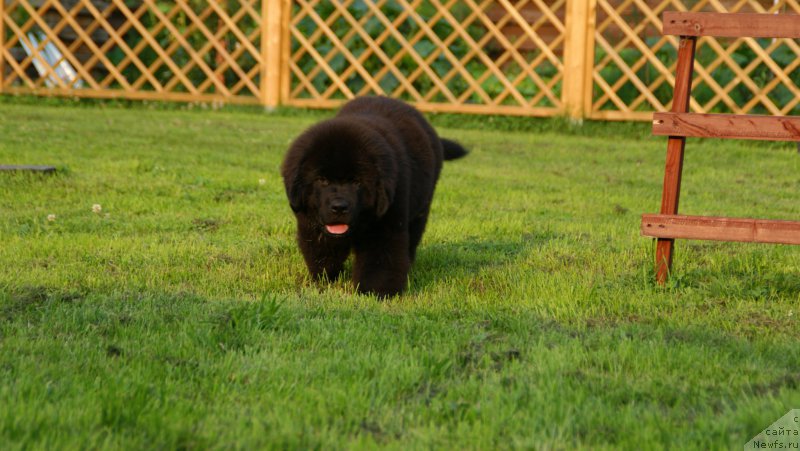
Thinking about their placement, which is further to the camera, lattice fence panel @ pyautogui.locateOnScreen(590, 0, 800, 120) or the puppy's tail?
lattice fence panel @ pyautogui.locateOnScreen(590, 0, 800, 120)

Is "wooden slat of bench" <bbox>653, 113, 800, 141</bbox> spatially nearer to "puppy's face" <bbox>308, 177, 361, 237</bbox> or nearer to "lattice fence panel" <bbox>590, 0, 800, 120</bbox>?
"puppy's face" <bbox>308, 177, 361, 237</bbox>

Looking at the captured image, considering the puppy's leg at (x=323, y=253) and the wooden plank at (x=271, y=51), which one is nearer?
the puppy's leg at (x=323, y=253)

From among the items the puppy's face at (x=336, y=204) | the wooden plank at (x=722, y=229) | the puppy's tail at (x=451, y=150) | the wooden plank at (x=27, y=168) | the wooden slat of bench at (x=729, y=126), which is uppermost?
the wooden slat of bench at (x=729, y=126)

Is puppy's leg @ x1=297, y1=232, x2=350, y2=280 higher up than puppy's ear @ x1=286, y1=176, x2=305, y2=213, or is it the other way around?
puppy's ear @ x1=286, y1=176, x2=305, y2=213

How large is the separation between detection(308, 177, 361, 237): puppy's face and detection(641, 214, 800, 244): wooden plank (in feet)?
3.91

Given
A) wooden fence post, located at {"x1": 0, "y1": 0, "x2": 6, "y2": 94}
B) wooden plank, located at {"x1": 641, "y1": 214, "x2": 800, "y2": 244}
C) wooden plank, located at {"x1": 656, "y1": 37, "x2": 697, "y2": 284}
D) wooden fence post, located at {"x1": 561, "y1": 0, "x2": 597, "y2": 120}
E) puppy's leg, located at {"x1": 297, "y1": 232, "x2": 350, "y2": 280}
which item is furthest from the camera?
wooden fence post, located at {"x1": 0, "y1": 0, "x2": 6, "y2": 94}

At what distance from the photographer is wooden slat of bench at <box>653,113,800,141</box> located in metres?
3.63

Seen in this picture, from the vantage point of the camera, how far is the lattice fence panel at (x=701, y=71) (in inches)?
420

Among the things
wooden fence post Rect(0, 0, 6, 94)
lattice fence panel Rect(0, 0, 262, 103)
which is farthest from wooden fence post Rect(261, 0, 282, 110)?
wooden fence post Rect(0, 0, 6, 94)

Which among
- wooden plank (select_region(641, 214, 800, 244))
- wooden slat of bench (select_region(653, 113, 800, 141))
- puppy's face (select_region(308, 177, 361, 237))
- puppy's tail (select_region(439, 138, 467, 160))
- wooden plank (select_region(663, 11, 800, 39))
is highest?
wooden plank (select_region(663, 11, 800, 39))

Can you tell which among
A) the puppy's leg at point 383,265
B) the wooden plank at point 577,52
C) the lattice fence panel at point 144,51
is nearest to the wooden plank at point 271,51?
the lattice fence panel at point 144,51

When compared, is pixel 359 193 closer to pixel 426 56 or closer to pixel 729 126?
pixel 729 126

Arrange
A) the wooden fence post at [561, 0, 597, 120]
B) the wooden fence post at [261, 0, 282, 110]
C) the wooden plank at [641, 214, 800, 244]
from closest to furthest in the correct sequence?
the wooden plank at [641, 214, 800, 244] < the wooden fence post at [561, 0, 597, 120] < the wooden fence post at [261, 0, 282, 110]

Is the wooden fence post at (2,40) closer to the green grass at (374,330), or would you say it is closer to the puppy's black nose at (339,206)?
the green grass at (374,330)
